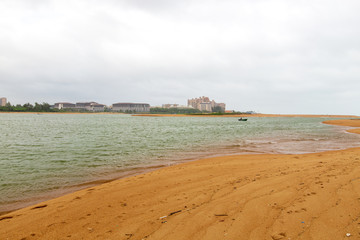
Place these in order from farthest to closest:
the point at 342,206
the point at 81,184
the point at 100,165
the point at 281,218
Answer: the point at 100,165
the point at 81,184
the point at 342,206
the point at 281,218

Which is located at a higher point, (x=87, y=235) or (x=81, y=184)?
(x=87, y=235)

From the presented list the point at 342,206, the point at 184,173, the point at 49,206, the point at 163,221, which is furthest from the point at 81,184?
the point at 342,206

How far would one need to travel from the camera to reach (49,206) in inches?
245

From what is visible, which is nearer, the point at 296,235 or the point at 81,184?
the point at 296,235

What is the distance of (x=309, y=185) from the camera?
19.5 ft

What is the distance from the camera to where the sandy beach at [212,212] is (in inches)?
148

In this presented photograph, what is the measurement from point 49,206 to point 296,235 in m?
6.35

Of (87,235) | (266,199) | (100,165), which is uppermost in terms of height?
(266,199)

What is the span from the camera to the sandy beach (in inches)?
148

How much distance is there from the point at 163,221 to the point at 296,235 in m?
2.43

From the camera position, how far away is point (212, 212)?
461 centimetres

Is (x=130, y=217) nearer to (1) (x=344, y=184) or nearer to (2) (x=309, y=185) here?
(2) (x=309, y=185)

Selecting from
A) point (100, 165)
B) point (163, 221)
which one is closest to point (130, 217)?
point (163, 221)

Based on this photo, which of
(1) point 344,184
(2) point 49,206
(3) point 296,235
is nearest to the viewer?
(3) point 296,235
